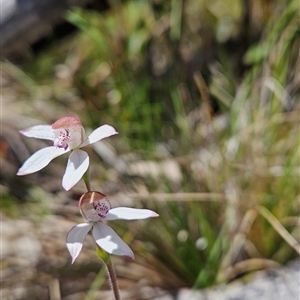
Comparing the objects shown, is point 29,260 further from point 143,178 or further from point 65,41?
point 65,41

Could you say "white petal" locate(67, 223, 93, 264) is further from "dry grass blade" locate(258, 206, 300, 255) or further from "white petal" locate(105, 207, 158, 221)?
"dry grass blade" locate(258, 206, 300, 255)

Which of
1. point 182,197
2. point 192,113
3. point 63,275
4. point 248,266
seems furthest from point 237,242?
point 192,113

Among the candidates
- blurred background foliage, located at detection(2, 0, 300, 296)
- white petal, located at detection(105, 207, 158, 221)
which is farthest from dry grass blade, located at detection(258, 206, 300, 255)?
white petal, located at detection(105, 207, 158, 221)

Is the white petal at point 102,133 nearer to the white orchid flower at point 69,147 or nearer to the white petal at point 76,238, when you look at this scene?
the white orchid flower at point 69,147

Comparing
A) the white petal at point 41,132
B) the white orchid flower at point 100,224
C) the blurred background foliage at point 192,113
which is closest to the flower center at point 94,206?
the white orchid flower at point 100,224

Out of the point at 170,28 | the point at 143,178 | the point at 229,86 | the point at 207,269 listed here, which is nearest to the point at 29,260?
the point at 143,178

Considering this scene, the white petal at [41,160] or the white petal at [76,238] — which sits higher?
the white petal at [41,160]
